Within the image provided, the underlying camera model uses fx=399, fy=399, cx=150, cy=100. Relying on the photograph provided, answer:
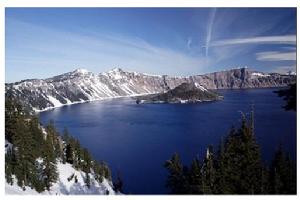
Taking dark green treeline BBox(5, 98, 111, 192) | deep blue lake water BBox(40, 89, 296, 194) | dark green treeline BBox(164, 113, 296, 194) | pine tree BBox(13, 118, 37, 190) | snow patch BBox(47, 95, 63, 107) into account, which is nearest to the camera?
dark green treeline BBox(164, 113, 296, 194)

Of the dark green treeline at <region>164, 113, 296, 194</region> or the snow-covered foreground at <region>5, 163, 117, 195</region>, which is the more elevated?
the dark green treeline at <region>164, 113, 296, 194</region>

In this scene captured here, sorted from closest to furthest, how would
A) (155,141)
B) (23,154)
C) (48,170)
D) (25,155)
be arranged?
(23,154) → (25,155) → (48,170) → (155,141)

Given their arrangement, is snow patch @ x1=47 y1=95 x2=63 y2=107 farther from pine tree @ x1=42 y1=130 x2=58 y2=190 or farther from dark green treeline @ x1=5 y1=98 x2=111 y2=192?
pine tree @ x1=42 y1=130 x2=58 y2=190

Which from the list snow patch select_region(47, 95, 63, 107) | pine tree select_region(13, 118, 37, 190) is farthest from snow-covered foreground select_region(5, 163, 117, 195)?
snow patch select_region(47, 95, 63, 107)

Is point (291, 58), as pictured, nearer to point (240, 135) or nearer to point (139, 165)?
point (240, 135)

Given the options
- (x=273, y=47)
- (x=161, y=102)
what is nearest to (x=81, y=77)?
(x=161, y=102)

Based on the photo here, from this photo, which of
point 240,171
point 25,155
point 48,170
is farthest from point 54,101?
point 240,171

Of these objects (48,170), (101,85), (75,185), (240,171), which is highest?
(101,85)

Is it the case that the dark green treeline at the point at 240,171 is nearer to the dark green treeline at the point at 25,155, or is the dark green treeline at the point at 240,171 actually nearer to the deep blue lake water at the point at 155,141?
the dark green treeline at the point at 25,155

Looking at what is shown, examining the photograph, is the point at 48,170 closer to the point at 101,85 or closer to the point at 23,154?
the point at 23,154
